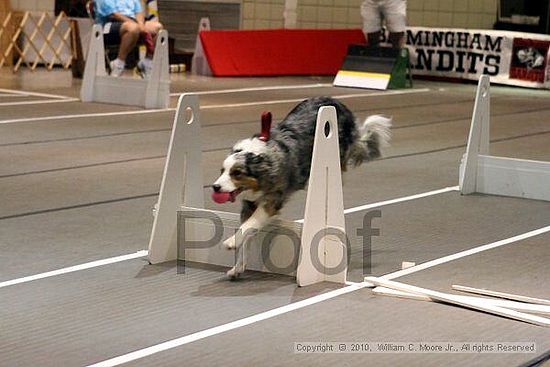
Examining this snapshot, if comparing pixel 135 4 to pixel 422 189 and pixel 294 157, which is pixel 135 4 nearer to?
pixel 422 189

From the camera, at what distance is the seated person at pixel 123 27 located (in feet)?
36.8

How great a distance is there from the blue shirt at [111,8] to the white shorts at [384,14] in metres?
3.14

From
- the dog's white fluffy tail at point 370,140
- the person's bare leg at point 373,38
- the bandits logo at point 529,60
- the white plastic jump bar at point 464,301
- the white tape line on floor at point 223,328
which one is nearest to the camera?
the white tape line on floor at point 223,328

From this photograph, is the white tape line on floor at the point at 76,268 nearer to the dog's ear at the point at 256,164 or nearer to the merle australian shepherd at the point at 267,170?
the merle australian shepherd at the point at 267,170

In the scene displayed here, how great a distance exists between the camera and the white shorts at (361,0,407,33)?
43.5 feet

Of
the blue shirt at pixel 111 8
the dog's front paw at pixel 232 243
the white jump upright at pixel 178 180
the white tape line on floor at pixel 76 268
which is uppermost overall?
the blue shirt at pixel 111 8

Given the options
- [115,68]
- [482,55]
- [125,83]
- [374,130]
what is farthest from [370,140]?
[482,55]

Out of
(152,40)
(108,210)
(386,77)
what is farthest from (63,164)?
(386,77)

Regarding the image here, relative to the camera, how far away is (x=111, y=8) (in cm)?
1135

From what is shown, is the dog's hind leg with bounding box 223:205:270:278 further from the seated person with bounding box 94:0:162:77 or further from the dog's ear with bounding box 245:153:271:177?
the seated person with bounding box 94:0:162:77

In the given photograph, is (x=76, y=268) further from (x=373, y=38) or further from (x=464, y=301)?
(x=373, y=38)

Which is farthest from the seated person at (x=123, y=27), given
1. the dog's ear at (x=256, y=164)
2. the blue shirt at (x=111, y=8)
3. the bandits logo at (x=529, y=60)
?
the dog's ear at (x=256, y=164)

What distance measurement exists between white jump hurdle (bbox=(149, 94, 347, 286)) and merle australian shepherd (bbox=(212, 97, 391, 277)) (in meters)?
0.09

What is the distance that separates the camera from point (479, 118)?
6457 mm
